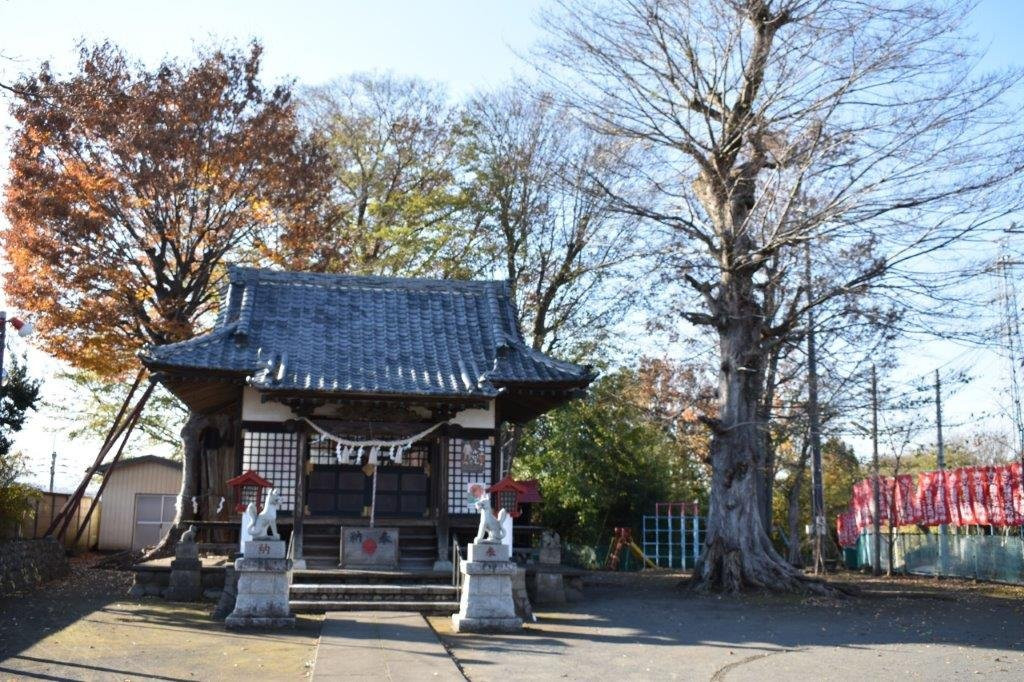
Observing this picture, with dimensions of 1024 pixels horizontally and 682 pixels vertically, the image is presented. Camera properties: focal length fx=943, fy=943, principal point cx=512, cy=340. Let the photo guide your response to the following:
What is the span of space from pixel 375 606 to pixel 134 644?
395 centimetres

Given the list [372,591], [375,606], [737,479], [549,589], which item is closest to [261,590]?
[375,606]

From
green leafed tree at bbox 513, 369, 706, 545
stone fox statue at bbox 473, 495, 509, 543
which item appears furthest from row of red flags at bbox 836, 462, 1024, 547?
stone fox statue at bbox 473, 495, 509, 543

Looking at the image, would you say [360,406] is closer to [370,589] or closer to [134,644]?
[370,589]

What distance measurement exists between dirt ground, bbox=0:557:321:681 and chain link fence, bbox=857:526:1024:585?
16.6 m

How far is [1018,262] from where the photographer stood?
1415cm

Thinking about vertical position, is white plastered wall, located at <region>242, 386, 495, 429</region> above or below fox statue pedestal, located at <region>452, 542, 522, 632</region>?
above

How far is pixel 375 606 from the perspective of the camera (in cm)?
1365

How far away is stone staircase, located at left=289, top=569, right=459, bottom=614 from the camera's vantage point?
13633mm

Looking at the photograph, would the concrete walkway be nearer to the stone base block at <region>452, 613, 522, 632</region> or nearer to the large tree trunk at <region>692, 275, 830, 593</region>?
the stone base block at <region>452, 613, 522, 632</region>

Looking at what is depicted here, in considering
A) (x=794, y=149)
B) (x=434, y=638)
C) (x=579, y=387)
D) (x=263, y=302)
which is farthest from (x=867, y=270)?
(x=263, y=302)

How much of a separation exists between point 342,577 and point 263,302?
6.31 m

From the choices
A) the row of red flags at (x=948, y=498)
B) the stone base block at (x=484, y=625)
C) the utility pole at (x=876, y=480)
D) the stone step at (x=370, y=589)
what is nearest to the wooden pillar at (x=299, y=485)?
the stone step at (x=370, y=589)

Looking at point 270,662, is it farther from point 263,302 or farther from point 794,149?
point 794,149

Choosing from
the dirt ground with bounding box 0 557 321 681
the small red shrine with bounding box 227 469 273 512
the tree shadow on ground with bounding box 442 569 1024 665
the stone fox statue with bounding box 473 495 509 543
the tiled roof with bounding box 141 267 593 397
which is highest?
→ the tiled roof with bounding box 141 267 593 397
